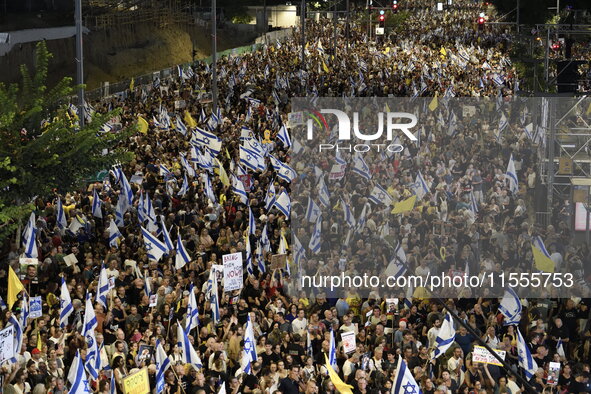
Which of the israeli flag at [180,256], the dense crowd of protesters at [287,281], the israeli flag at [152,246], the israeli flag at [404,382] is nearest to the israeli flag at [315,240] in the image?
the dense crowd of protesters at [287,281]

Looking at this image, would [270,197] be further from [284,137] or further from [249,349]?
[249,349]

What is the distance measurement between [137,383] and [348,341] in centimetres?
312

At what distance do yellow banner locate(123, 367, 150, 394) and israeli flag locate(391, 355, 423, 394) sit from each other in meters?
2.99

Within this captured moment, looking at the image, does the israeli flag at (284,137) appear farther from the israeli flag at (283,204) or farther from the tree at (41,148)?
the tree at (41,148)

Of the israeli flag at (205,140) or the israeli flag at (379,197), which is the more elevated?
the israeli flag at (205,140)

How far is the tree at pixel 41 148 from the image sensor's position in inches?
800

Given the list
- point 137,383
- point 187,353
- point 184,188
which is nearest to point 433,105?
point 184,188

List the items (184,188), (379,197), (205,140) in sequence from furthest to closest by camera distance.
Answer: (205,140) → (184,188) → (379,197)

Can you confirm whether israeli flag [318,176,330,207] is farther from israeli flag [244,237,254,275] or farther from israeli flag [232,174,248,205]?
israeli flag [244,237,254,275]

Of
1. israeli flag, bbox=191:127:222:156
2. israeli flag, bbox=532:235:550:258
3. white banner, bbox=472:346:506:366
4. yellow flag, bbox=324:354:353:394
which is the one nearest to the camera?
yellow flag, bbox=324:354:353:394

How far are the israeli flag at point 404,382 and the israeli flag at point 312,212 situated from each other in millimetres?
8478

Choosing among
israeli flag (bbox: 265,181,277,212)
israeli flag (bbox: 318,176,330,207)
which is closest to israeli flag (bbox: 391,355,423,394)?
israeli flag (bbox: 318,176,330,207)

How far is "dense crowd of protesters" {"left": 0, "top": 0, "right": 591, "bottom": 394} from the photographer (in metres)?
14.6

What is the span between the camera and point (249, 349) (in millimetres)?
14742
